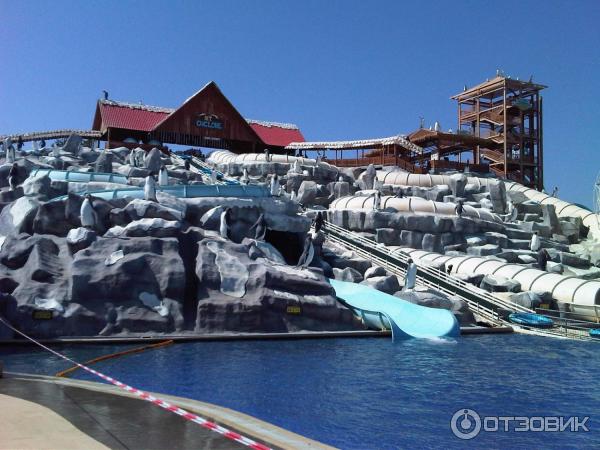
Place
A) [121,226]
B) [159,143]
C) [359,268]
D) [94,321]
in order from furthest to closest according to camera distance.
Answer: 1. [159,143]
2. [359,268]
3. [121,226]
4. [94,321]

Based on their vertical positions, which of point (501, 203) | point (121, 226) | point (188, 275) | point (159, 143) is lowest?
point (188, 275)

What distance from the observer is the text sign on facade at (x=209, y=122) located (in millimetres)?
50281

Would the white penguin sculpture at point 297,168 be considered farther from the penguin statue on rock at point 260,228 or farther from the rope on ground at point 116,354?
the rope on ground at point 116,354

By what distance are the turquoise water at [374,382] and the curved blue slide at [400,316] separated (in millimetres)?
1162

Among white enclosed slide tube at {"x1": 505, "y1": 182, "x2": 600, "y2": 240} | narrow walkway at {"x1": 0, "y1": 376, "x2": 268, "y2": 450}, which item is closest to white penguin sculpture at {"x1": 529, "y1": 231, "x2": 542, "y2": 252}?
white enclosed slide tube at {"x1": 505, "y1": 182, "x2": 600, "y2": 240}

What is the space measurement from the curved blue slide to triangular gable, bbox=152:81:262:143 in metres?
32.1

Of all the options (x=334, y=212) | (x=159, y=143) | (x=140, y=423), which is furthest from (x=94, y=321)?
(x=159, y=143)

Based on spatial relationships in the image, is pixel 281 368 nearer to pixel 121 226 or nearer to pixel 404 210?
pixel 121 226

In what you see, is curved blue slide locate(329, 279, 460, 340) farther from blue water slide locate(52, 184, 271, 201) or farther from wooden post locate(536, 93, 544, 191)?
wooden post locate(536, 93, 544, 191)

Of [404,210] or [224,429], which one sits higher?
[404,210]

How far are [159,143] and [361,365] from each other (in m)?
37.5

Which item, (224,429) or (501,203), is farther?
(501,203)

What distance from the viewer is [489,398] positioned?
1095 centimetres

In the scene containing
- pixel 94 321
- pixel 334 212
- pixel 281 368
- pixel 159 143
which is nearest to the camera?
pixel 281 368
